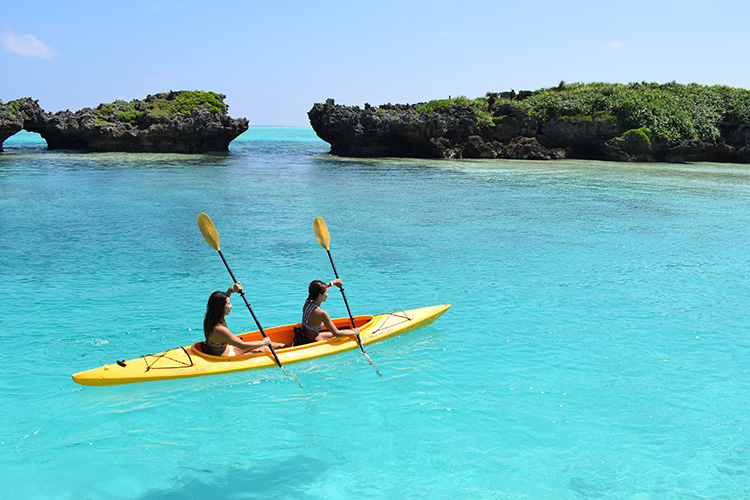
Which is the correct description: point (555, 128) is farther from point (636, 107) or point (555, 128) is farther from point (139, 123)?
point (139, 123)

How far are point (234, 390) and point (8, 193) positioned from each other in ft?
77.2

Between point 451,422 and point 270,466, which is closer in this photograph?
point 270,466

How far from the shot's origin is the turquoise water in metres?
6.28

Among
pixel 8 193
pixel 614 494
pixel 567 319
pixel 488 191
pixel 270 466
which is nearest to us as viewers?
pixel 614 494

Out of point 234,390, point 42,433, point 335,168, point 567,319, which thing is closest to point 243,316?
point 234,390

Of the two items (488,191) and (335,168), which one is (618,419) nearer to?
(488,191)

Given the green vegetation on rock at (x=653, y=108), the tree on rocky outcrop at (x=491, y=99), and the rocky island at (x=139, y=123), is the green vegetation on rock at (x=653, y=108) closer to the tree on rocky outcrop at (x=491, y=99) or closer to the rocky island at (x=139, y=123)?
the tree on rocky outcrop at (x=491, y=99)

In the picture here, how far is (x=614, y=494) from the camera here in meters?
5.93

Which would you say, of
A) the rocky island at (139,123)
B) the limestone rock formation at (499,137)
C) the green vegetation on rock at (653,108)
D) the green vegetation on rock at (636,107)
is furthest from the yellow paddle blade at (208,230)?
the green vegetation on rock at (653,108)

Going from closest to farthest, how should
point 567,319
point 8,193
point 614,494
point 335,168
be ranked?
1. point 614,494
2. point 567,319
3. point 8,193
4. point 335,168

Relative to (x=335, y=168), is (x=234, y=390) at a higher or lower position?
lower

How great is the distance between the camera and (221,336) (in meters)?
8.24

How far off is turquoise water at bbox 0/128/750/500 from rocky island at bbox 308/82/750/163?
95.1ft

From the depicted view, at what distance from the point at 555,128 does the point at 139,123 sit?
35374 millimetres
